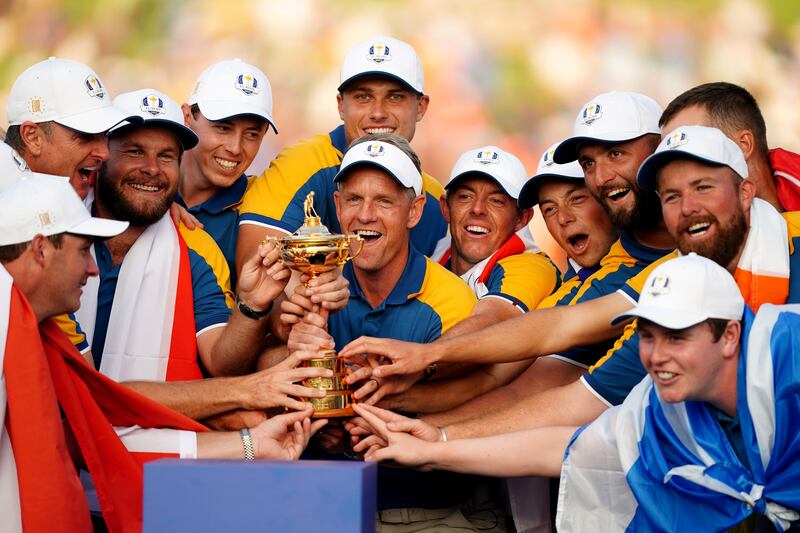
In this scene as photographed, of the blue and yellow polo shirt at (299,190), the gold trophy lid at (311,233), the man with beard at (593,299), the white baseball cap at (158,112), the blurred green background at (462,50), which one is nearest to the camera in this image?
the gold trophy lid at (311,233)

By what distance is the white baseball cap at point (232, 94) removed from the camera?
5637 millimetres

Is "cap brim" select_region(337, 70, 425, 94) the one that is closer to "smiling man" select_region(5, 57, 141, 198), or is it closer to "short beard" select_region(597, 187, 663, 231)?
"smiling man" select_region(5, 57, 141, 198)

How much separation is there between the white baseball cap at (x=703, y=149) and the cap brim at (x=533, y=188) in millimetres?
987

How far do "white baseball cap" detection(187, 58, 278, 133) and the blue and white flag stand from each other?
7.92 ft

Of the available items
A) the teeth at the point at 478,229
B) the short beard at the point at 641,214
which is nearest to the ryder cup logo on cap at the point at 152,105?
the teeth at the point at 478,229

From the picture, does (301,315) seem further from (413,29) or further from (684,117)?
(413,29)

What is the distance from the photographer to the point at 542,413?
4695mm

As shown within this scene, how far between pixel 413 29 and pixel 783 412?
493cm

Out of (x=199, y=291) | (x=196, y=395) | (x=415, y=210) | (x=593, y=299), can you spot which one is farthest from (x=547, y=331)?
(x=199, y=291)

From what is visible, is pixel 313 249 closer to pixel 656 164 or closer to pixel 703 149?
pixel 656 164

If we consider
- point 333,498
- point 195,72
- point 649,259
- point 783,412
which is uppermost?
point 195,72

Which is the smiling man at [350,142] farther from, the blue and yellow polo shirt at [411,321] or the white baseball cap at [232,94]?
the blue and yellow polo shirt at [411,321]

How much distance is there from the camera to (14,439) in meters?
3.96

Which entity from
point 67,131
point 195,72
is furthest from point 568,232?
point 195,72
